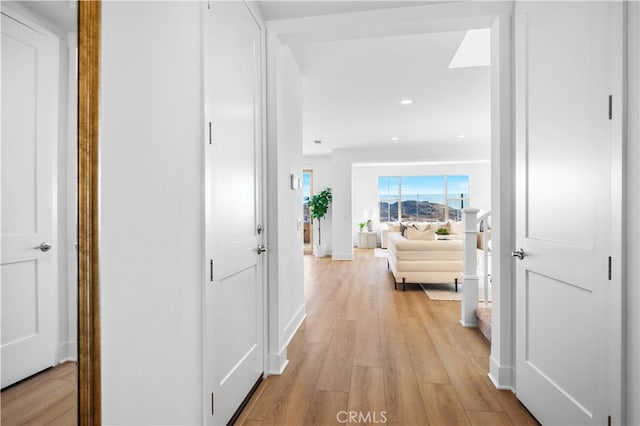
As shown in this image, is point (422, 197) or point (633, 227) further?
point (422, 197)

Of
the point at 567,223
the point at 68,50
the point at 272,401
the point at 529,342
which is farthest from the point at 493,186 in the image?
the point at 68,50

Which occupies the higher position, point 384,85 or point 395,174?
point 384,85

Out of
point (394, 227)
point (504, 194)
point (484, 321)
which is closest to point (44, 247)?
point (504, 194)

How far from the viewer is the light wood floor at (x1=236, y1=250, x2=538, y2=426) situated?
185 cm

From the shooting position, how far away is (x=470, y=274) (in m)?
3.33

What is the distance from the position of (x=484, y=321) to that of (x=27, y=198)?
3.19m

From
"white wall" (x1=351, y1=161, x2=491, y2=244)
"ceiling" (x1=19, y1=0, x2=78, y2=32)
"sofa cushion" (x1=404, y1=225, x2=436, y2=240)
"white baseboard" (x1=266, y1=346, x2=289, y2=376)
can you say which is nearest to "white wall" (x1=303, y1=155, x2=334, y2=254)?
"white wall" (x1=351, y1=161, x2=491, y2=244)

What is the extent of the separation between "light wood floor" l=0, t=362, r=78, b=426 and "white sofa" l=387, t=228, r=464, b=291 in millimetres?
4376

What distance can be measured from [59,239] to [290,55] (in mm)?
2745

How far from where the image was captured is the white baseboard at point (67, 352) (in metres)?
0.79

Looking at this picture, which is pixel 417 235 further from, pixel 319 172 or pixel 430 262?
pixel 319 172

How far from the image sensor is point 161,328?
1223mm

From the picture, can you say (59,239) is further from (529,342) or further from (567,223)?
(529,342)

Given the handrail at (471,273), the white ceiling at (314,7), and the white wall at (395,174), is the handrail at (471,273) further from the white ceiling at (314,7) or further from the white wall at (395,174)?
the white wall at (395,174)
